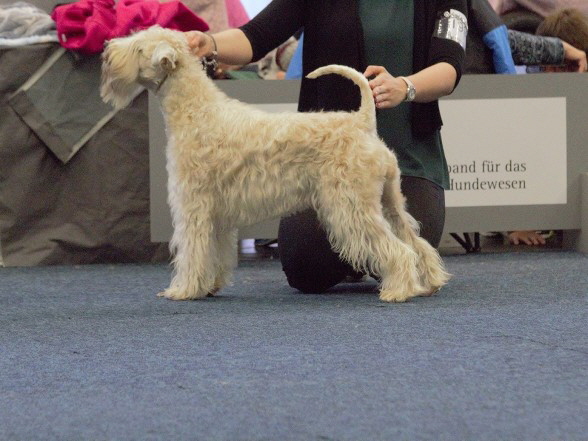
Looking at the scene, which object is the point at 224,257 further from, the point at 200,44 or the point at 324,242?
the point at 200,44

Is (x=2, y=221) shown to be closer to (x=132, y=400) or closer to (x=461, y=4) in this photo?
(x=461, y=4)

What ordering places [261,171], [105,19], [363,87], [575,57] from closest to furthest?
[363,87] < [261,171] < [105,19] < [575,57]

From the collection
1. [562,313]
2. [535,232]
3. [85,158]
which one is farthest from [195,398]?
[535,232]

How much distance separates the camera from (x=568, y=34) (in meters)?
4.82

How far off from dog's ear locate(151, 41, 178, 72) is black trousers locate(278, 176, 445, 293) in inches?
25.5

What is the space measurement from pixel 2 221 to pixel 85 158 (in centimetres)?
39

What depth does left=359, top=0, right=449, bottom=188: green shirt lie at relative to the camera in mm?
2934

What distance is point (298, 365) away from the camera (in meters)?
1.84

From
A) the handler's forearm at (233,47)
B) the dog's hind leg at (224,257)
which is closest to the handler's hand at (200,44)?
the handler's forearm at (233,47)

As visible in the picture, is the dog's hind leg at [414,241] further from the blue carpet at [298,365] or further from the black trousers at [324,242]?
the black trousers at [324,242]

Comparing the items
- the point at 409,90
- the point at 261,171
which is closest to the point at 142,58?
the point at 261,171

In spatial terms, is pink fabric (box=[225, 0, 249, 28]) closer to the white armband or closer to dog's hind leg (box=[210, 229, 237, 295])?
the white armband

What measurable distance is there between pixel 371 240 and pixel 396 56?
2.08 ft

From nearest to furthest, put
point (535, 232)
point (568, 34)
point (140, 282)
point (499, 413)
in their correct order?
point (499, 413)
point (140, 282)
point (535, 232)
point (568, 34)
